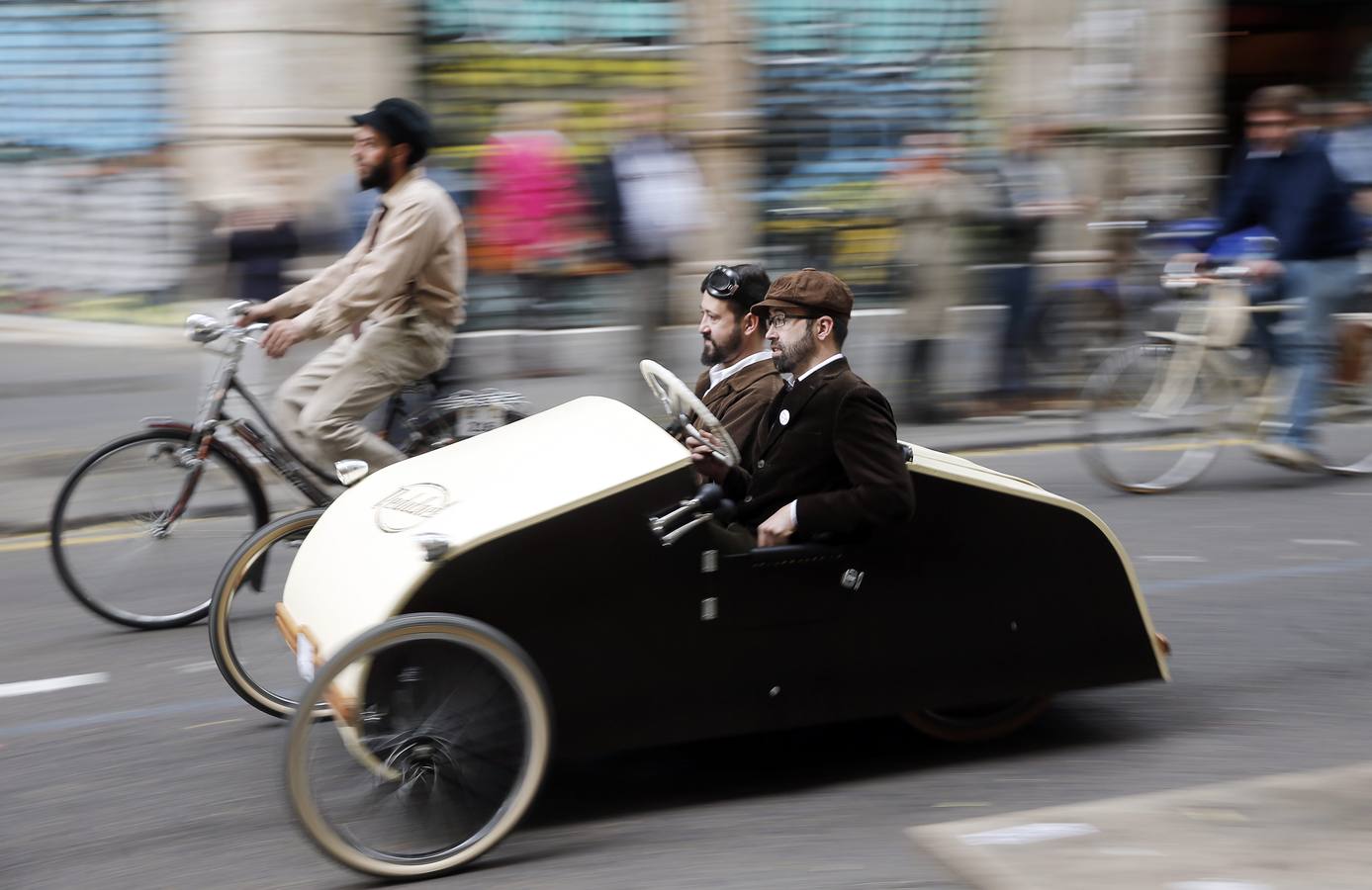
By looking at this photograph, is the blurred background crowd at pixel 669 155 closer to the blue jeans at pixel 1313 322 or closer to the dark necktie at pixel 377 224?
the blue jeans at pixel 1313 322

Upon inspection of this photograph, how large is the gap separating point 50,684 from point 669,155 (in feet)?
18.9

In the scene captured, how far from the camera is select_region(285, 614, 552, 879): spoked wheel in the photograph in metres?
3.38

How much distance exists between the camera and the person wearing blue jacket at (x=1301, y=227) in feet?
26.2

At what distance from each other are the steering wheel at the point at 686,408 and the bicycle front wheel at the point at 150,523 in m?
2.15

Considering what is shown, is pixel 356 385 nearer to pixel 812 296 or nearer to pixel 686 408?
pixel 686 408

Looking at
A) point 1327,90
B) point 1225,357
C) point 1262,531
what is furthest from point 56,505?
point 1327,90

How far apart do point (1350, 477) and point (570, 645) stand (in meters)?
6.29

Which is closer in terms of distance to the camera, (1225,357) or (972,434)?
(1225,357)

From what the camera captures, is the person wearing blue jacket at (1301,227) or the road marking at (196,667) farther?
the person wearing blue jacket at (1301,227)

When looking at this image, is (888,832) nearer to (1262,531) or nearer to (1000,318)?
(1262,531)

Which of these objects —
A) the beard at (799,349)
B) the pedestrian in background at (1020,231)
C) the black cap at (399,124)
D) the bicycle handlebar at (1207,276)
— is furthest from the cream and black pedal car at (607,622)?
the pedestrian in background at (1020,231)

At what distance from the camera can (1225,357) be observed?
8.08 metres

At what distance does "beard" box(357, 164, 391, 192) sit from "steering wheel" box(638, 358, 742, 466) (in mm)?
1920

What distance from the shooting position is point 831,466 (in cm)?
400
